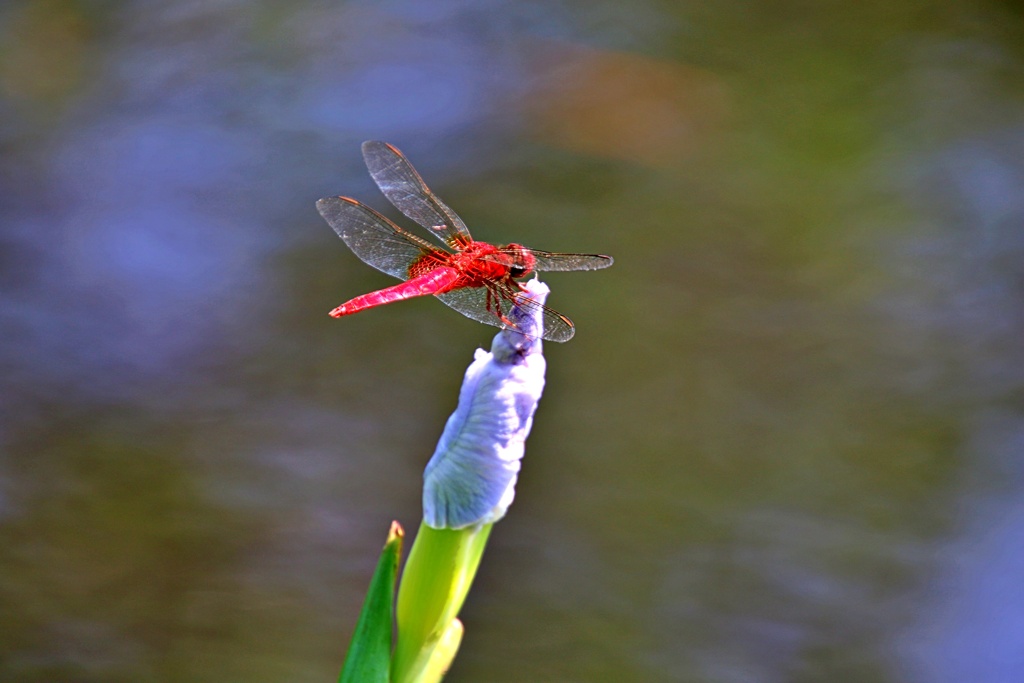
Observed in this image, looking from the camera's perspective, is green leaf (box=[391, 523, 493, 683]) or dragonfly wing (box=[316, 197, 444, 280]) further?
dragonfly wing (box=[316, 197, 444, 280])

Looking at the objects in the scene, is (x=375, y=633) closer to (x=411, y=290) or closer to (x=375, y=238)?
(x=411, y=290)

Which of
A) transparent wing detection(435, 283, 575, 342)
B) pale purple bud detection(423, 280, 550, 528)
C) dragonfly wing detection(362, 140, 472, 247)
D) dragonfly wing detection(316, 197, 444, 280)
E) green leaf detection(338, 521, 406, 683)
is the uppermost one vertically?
dragonfly wing detection(362, 140, 472, 247)

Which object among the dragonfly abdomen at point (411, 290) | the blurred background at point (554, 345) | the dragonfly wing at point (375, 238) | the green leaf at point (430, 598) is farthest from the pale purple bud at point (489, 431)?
the blurred background at point (554, 345)

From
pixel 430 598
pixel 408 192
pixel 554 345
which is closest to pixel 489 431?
pixel 430 598

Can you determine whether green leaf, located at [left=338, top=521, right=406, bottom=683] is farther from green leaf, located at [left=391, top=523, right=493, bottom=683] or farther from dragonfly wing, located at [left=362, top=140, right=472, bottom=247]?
dragonfly wing, located at [left=362, top=140, right=472, bottom=247]

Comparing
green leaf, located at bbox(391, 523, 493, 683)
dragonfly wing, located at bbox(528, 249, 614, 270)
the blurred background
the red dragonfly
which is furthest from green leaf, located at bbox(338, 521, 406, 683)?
the blurred background

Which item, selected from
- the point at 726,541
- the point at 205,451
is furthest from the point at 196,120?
the point at 726,541

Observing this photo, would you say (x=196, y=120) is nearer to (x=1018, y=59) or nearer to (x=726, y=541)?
(x=726, y=541)
